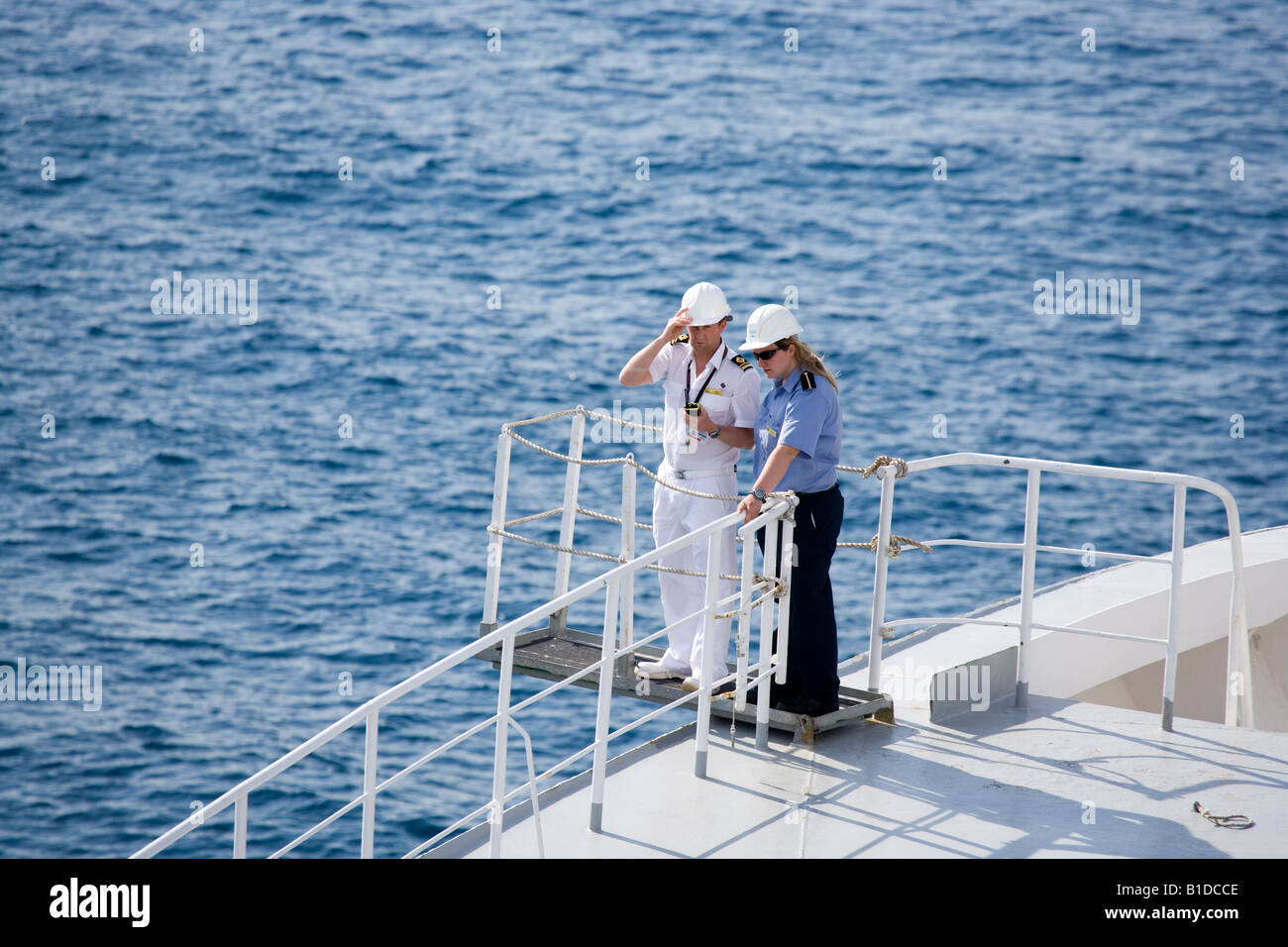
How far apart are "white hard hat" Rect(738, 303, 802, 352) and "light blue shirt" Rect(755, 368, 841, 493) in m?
0.23

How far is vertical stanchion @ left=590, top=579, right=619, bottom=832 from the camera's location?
6.25m

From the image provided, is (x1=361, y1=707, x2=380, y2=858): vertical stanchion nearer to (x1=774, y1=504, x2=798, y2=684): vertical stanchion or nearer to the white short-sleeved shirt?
(x1=774, y1=504, x2=798, y2=684): vertical stanchion

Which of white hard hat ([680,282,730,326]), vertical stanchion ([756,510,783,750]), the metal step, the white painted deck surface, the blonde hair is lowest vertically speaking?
the white painted deck surface

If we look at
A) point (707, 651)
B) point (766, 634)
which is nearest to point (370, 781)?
point (707, 651)

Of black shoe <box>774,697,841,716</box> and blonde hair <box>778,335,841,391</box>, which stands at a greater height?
blonde hair <box>778,335,841,391</box>

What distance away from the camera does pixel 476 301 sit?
128ft

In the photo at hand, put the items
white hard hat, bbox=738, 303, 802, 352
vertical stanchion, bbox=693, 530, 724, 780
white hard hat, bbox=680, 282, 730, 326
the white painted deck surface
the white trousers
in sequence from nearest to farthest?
the white painted deck surface
vertical stanchion, bbox=693, 530, 724, 780
white hard hat, bbox=738, 303, 802, 352
white hard hat, bbox=680, 282, 730, 326
the white trousers

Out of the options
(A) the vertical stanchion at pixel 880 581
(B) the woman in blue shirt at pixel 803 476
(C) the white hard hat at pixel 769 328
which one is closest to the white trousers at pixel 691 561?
(B) the woman in blue shirt at pixel 803 476

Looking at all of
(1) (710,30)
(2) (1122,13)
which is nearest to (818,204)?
(1) (710,30)

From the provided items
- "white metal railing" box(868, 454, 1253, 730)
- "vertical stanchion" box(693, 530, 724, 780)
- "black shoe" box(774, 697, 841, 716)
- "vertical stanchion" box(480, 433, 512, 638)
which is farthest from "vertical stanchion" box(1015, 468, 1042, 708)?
"vertical stanchion" box(480, 433, 512, 638)

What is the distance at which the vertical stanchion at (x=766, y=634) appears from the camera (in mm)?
7164

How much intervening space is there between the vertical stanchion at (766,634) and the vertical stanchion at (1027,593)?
1.27 m

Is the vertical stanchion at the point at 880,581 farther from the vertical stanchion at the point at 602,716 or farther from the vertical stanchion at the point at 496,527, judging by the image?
the vertical stanchion at the point at 496,527

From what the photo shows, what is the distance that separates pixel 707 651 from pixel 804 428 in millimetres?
1167
